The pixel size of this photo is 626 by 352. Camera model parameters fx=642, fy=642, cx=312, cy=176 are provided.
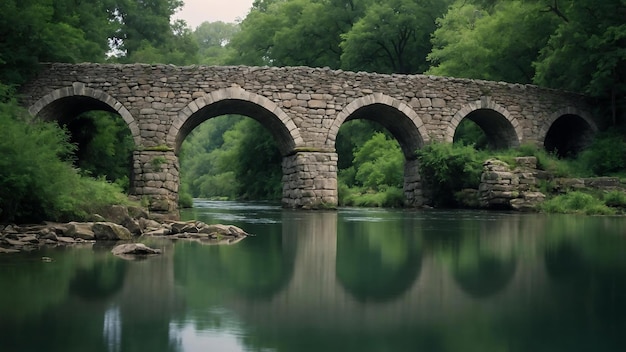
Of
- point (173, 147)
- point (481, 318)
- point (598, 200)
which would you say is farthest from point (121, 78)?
point (481, 318)

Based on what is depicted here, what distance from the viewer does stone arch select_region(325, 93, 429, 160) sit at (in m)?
20.4

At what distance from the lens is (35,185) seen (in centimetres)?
921

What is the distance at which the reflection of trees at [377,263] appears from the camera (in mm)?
4984

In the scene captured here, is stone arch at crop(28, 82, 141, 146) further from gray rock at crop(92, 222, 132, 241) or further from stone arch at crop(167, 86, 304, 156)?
gray rock at crop(92, 222, 132, 241)

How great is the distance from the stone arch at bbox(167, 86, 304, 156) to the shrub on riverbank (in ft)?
26.7

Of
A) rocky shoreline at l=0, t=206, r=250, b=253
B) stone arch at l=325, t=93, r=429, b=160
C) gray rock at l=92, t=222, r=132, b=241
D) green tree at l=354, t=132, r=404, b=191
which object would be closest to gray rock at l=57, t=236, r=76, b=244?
rocky shoreline at l=0, t=206, r=250, b=253

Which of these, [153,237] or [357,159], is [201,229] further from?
[357,159]

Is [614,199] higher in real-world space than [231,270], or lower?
higher

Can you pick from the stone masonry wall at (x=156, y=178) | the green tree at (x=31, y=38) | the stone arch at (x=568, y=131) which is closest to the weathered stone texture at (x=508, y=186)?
the stone arch at (x=568, y=131)

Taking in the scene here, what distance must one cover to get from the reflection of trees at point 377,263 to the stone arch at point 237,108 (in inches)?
381

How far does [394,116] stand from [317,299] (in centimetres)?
1778

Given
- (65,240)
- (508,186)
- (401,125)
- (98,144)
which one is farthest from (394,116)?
(65,240)

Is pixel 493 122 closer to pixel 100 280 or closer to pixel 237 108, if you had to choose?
pixel 237 108

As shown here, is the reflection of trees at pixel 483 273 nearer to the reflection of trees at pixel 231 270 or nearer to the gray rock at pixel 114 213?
the reflection of trees at pixel 231 270
